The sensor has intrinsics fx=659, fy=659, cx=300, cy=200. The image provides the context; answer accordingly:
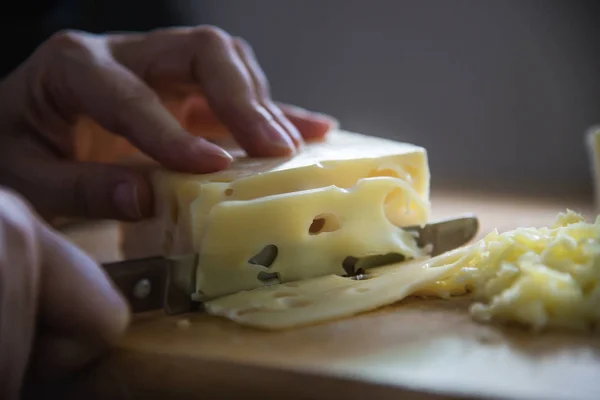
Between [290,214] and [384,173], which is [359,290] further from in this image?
[384,173]

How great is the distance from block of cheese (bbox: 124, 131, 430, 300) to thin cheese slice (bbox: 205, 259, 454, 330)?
0.14 ft

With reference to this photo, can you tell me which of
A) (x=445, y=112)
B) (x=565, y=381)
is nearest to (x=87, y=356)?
(x=565, y=381)

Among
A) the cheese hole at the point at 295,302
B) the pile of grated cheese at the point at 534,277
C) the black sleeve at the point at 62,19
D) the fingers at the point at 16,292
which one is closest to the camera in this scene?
the fingers at the point at 16,292

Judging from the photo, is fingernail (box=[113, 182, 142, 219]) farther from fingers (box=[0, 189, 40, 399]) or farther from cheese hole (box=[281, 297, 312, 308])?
fingers (box=[0, 189, 40, 399])

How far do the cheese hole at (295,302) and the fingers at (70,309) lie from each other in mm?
285

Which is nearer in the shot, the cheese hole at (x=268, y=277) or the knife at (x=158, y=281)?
the knife at (x=158, y=281)

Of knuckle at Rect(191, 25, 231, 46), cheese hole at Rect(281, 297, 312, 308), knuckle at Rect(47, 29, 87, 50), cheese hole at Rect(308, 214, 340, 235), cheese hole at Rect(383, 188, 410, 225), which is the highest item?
knuckle at Rect(191, 25, 231, 46)

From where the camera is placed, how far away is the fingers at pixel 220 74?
143 cm

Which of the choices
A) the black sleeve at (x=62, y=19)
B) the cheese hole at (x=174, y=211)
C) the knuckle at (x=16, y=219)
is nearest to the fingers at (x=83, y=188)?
the cheese hole at (x=174, y=211)

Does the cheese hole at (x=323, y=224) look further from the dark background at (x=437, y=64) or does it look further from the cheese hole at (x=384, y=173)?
the dark background at (x=437, y=64)

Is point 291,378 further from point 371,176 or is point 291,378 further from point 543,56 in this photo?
point 543,56

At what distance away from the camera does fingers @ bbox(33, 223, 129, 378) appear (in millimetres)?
834

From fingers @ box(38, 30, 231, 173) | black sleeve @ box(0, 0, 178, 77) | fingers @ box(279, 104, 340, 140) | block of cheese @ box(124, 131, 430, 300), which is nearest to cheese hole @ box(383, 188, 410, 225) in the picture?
block of cheese @ box(124, 131, 430, 300)

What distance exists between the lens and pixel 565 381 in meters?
0.85
